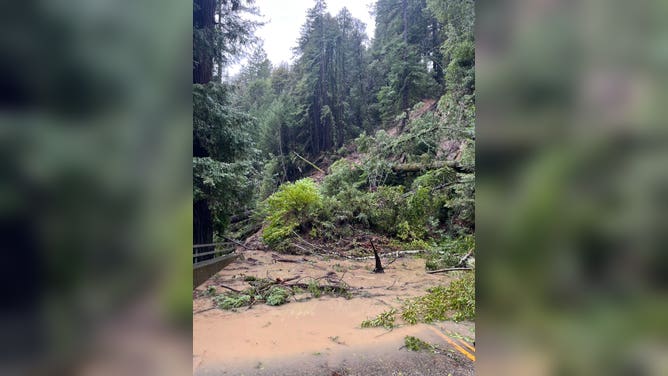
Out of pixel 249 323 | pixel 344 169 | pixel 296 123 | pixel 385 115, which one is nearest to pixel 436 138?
pixel 344 169

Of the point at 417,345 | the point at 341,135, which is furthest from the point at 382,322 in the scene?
the point at 341,135

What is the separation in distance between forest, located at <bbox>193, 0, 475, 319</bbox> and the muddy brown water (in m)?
1.28

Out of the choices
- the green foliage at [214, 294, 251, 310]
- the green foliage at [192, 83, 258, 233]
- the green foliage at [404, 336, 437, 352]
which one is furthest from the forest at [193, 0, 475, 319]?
the green foliage at [404, 336, 437, 352]

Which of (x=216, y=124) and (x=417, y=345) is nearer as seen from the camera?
(x=417, y=345)

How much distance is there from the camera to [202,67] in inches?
209

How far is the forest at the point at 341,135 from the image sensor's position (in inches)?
224
